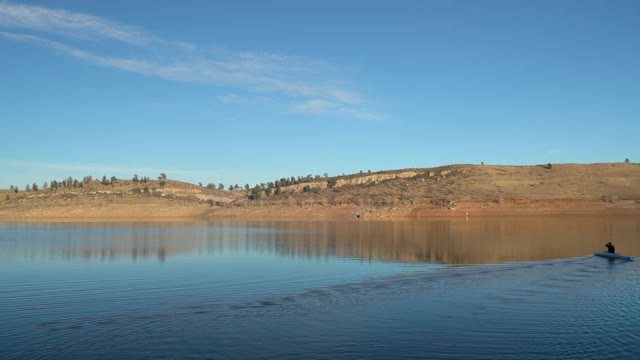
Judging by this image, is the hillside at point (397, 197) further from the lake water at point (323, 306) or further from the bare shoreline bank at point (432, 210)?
the lake water at point (323, 306)

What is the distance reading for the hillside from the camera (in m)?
106

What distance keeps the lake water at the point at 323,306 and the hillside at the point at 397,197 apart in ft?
228

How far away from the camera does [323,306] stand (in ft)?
67.8

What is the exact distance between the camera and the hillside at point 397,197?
106 m

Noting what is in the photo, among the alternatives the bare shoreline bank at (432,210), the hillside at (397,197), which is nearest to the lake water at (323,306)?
the bare shoreline bank at (432,210)

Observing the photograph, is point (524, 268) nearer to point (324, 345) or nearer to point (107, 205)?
point (324, 345)

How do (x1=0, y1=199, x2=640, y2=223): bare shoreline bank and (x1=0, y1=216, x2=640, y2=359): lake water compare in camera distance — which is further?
(x1=0, y1=199, x2=640, y2=223): bare shoreline bank

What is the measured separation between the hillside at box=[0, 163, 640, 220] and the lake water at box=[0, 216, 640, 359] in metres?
69.6

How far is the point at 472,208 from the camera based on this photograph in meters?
105

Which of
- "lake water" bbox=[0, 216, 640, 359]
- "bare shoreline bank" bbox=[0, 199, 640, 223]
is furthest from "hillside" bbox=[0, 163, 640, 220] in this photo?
"lake water" bbox=[0, 216, 640, 359]

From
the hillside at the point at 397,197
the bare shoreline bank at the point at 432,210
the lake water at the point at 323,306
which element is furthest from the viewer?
the hillside at the point at 397,197

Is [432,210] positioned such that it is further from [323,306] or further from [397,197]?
[323,306]

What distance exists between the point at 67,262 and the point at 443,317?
25095 millimetres

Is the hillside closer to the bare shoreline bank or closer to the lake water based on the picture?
the bare shoreline bank
